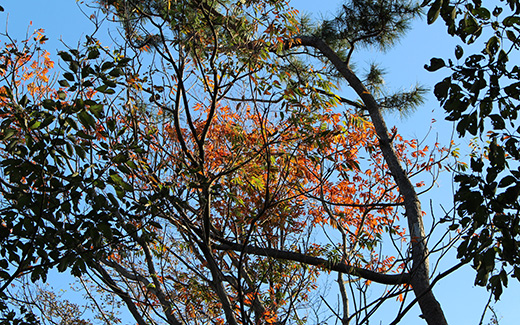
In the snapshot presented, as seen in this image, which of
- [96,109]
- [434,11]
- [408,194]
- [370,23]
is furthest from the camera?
[370,23]

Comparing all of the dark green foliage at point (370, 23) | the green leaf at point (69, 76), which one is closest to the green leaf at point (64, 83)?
the green leaf at point (69, 76)

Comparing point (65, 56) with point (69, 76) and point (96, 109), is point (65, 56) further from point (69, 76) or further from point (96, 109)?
point (96, 109)

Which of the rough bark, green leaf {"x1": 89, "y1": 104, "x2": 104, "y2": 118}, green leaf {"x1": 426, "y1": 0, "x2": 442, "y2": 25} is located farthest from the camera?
the rough bark

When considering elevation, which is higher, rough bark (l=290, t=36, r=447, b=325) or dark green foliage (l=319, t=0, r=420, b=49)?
dark green foliage (l=319, t=0, r=420, b=49)

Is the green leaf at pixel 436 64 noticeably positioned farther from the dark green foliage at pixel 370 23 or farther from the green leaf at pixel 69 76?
the dark green foliage at pixel 370 23

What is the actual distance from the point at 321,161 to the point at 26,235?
2.62 metres

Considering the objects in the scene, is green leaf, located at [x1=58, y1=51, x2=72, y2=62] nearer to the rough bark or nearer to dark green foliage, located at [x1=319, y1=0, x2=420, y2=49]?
the rough bark

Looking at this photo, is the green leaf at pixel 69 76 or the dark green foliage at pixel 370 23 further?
the dark green foliage at pixel 370 23

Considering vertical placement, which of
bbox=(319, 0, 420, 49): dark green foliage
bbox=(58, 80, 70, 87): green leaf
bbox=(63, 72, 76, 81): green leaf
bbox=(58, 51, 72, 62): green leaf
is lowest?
bbox=(58, 80, 70, 87): green leaf

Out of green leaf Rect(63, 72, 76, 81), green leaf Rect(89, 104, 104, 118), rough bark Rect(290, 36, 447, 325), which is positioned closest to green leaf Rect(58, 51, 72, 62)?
green leaf Rect(63, 72, 76, 81)

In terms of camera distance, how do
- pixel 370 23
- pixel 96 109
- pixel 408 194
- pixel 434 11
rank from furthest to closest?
1. pixel 370 23
2. pixel 408 194
3. pixel 96 109
4. pixel 434 11

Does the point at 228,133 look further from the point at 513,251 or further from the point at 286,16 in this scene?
the point at 513,251

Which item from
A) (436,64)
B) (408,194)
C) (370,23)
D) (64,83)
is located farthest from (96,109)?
(370,23)

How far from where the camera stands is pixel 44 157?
2.73m
